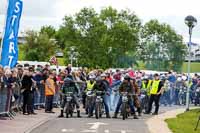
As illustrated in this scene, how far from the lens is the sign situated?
22.4m

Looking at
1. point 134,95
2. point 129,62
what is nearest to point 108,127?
point 134,95

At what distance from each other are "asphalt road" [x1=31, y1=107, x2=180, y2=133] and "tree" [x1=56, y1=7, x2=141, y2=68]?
1856 inches

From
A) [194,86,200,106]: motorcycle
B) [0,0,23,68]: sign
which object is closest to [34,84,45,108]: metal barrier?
[0,0,23,68]: sign

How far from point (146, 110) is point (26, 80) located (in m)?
7.63

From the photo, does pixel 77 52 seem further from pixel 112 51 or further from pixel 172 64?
pixel 172 64

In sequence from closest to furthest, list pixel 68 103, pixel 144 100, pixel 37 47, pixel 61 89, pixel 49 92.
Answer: pixel 68 103, pixel 61 89, pixel 49 92, pixel 144 100, pixel 37 47

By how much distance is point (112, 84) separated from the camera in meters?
31.3

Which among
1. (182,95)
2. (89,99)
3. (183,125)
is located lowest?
(183,125)

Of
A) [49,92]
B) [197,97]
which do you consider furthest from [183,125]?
[197,97]

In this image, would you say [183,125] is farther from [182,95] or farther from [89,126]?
[182,95]

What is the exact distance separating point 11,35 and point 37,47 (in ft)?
227

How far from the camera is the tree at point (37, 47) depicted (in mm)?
88562

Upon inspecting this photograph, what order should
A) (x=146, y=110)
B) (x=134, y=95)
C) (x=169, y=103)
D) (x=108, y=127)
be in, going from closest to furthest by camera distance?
1. (x=108, y=127)
2. (x=134, y=95)
3. (x=146, y=110)
4. (x=169, y=103)

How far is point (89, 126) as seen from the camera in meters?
21.9
